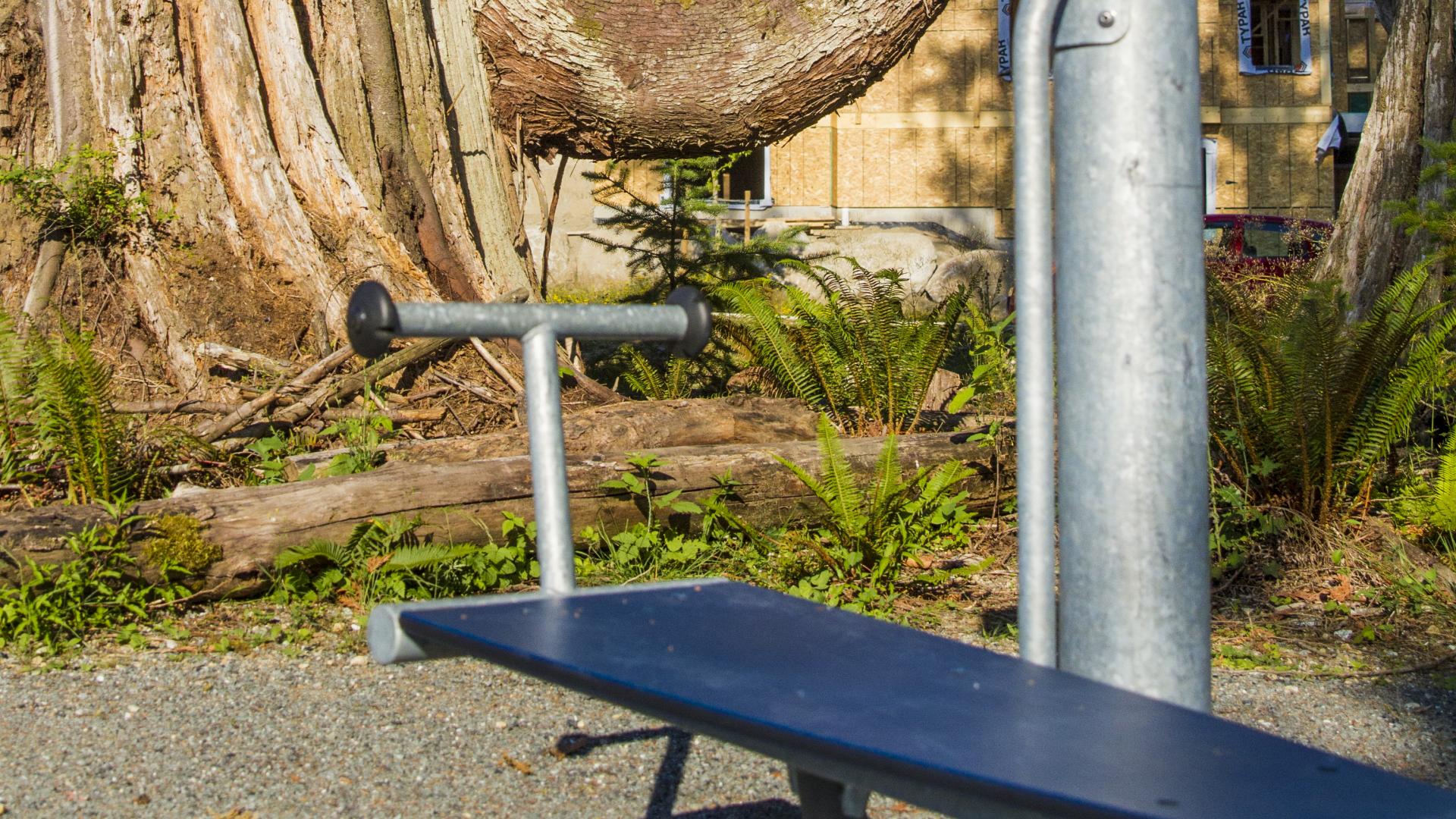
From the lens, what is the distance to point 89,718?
312cm

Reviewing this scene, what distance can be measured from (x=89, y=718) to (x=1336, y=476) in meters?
4.16

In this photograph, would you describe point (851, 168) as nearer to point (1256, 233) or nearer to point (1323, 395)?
point (1256, 233)

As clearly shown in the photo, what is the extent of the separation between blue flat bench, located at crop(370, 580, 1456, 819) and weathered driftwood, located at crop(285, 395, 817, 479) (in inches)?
134

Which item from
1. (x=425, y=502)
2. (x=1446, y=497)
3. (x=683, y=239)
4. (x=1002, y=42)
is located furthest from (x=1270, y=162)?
(x=425, y=502)

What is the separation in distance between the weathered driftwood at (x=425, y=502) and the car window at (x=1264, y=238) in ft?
51.5

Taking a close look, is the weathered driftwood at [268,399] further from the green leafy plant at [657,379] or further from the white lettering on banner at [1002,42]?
the white lettering on banner at [1002,42]

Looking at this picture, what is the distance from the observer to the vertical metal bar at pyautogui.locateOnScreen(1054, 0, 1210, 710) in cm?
154

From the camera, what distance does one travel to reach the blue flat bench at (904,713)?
906mm

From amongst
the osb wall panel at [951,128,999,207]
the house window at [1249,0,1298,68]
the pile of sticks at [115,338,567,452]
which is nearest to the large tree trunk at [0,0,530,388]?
the pile of sticks at [115,338,567,452]

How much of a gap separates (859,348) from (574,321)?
4.22 meters

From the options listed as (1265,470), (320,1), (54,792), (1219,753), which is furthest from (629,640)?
(320,1)

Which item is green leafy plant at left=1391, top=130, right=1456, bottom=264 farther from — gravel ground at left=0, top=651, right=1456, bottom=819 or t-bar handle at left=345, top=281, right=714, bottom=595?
t-bar handle at left=345, top=281, right=714, bottom=595

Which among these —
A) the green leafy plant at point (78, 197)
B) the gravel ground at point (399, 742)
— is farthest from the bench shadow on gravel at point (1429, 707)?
the green leafy plant at point (78, 197)

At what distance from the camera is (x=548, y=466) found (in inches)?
67.0
